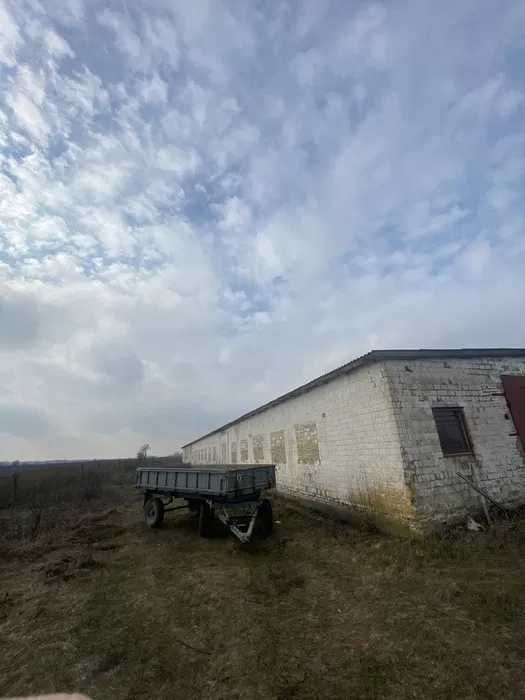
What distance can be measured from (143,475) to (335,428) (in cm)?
649

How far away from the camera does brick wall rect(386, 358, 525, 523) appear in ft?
23.2

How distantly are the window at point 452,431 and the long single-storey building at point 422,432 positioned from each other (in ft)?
0.08

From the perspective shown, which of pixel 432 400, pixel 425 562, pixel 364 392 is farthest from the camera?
pixel 364 392

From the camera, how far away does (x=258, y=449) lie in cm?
1622

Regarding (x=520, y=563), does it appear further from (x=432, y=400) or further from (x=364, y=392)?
(x=364, y=392)

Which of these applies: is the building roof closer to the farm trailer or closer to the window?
the window

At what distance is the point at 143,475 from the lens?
10.8 meters

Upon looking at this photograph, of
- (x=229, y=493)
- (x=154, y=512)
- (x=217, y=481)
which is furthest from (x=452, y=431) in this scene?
(x=154, y=512)

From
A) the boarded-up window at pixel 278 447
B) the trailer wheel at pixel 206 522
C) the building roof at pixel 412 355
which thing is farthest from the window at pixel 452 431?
the boarded-up window at pixel 278 447

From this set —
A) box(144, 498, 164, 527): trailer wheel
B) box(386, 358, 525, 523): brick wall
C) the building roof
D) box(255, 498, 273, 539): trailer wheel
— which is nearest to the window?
box(386, 358, 525, 523): brick wall

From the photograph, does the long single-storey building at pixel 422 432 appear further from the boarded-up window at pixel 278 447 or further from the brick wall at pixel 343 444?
the boarded-up window at pixel 278 447

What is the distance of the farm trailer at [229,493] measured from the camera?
7.64 metres

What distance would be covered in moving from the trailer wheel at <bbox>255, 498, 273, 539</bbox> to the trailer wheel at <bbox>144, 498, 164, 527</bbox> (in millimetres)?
3267

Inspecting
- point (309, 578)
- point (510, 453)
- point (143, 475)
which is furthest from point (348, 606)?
point (143, 475)
